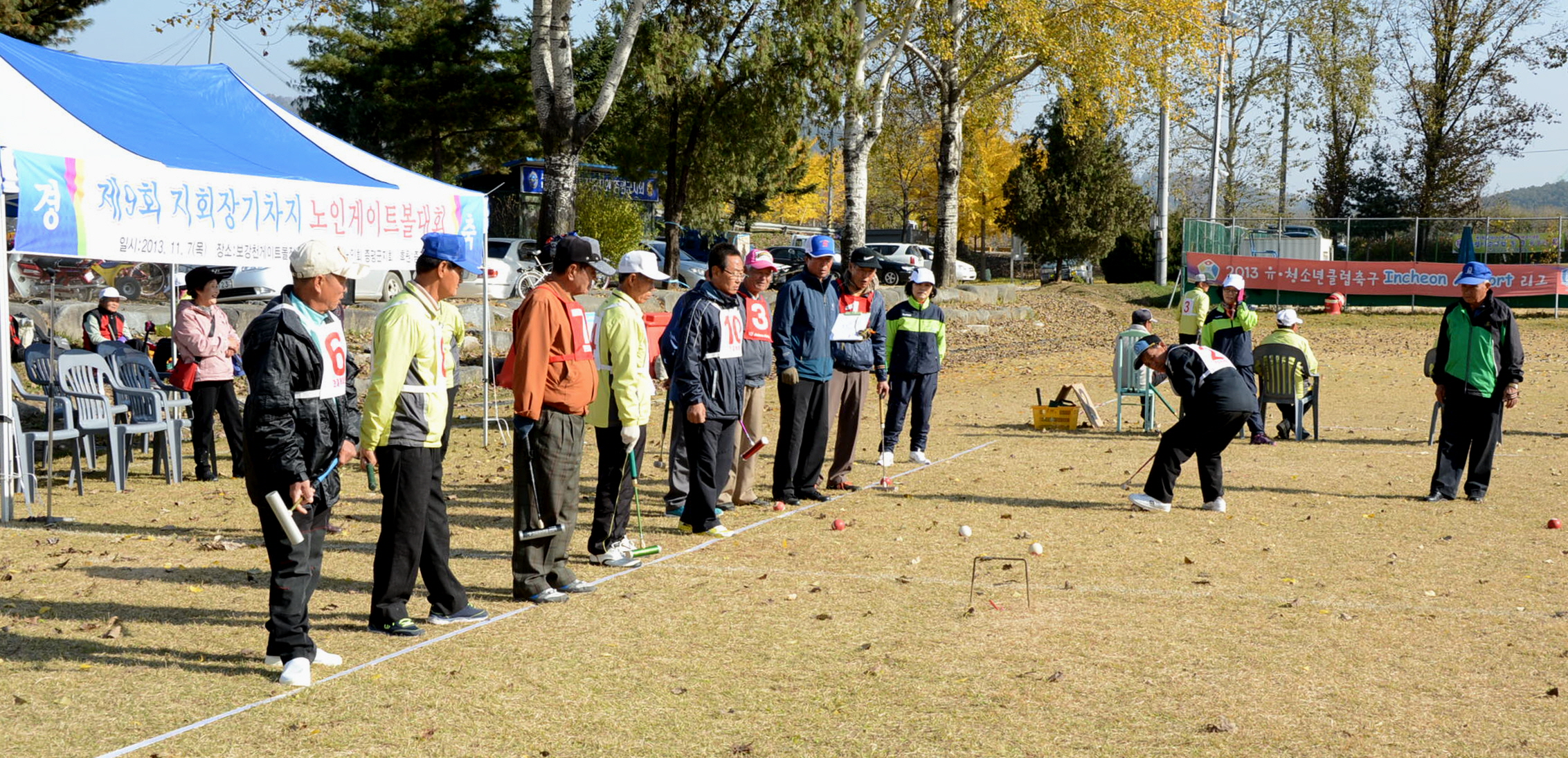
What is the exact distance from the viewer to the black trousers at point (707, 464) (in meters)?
8.17

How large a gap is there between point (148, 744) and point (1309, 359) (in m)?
11.8

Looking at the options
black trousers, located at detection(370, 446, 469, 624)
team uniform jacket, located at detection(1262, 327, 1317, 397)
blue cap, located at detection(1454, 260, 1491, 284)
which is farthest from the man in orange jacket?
team uniform jacket, located at detection(1262, 327, 1317, 397)

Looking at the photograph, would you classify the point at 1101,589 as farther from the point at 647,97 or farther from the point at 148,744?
the point at 647,97

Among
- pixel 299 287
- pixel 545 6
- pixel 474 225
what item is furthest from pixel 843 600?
pixel 545 6

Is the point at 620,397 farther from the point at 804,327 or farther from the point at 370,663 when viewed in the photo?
the point at 804,327

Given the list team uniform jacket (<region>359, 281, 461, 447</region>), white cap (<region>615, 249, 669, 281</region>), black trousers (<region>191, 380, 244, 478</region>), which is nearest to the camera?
team uniform jacket (<region>359, 281, 461, 447</region>)

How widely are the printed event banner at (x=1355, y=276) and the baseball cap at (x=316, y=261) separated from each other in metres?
28.0

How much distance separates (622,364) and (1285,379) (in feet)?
28.7

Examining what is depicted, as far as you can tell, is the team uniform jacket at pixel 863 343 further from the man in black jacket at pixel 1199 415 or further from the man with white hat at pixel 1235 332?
the man with white hat at pixel 1235 332

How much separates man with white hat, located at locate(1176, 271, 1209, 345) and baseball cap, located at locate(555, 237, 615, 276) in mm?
9416

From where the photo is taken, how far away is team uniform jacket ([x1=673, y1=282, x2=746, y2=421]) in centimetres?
816

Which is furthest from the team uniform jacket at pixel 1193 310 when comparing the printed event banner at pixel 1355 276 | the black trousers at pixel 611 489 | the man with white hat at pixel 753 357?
the printed event banner at pixel 1355 276

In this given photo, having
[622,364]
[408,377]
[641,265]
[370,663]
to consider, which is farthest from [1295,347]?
[370,663]

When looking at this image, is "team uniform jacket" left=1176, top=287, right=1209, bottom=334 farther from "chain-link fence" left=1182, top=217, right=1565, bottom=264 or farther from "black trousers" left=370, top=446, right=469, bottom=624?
"chain-link fence" left=1182, top=217, right=1565, bottom=264
